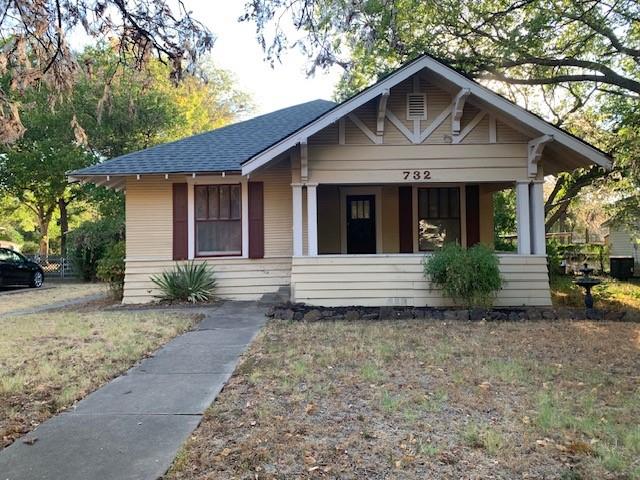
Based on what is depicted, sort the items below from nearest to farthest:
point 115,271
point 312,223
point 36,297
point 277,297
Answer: point 312,223
point 277,297
point 115,271
point 36,297

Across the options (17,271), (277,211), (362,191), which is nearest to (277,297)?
(277,211)

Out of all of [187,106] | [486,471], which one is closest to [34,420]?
[486,471]

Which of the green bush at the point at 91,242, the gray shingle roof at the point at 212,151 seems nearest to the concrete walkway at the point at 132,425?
the gray shingle roof at the point at 212,151

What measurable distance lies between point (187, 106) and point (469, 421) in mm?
27396

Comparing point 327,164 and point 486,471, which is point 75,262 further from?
point 486,471

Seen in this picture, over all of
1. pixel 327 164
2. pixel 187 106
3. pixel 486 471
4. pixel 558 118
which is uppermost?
pixel 187 106

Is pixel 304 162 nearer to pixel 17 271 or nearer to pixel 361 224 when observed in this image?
pixel 361 224

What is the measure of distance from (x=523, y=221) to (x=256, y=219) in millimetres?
5735

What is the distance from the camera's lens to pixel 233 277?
11562 millimetres

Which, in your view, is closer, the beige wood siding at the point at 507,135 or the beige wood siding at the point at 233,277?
the beige wood siding at the point at 507,135

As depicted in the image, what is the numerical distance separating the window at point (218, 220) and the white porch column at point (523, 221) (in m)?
6.08

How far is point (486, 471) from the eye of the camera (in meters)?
3.22

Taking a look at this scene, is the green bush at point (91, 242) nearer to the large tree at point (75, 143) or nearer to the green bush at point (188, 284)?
the large tree at point (75, 143)

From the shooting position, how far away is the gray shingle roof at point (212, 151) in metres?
11.2
